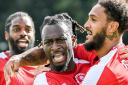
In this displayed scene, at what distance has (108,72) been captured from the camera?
5.23 meters

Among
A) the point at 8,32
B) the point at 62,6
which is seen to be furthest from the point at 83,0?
the point at 8,32

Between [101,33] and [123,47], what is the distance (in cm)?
20

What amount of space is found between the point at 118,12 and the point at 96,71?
506 millimetres

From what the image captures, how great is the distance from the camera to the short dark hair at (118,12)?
18.1ft

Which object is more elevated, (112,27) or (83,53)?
(112,27)

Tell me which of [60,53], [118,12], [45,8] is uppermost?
[118,12]

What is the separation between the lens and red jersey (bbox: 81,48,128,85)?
5223mm

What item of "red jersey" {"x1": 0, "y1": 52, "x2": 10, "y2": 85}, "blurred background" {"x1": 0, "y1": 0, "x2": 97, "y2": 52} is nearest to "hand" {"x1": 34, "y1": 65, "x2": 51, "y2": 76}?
"red jersey" {"x1": 0, "y1": 52, "x2": 10, "y2": 85}

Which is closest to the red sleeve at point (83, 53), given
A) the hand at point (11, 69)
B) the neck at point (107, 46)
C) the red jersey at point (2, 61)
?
the neck at point (107, 46)

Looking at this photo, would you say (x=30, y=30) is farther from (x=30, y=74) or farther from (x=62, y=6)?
(x=62, y=6)

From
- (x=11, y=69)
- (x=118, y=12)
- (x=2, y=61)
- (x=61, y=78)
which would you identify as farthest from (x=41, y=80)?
(x=2, y=61)

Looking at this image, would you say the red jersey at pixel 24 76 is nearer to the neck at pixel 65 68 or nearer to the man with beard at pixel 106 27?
the neck at pixel 65 68

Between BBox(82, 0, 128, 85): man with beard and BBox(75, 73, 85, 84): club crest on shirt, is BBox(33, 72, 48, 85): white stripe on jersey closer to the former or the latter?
BBox(75, 73, 85, 84): club crest on shirt

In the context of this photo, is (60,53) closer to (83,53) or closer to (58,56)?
(58,56)
